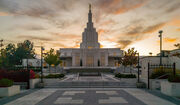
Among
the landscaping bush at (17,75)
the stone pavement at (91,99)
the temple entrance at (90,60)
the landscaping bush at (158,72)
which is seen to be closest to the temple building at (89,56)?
the temple entrance at (90,60)

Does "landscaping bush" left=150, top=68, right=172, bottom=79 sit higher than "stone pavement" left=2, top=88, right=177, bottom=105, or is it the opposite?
"landscaping bush" left=150, top=68, right=172, bottom=79

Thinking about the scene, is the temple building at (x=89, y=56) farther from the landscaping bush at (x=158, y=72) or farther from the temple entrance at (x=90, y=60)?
the landscaping bush at (x=158, y=72)

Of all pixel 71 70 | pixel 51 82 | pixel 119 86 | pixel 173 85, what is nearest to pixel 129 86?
pixel 119 86

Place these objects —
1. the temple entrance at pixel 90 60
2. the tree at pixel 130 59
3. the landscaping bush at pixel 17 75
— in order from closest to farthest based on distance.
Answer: the landscaping bush at pixel 17 75, the tree at pixel 130 59, the temple entrance at pixel 90 60

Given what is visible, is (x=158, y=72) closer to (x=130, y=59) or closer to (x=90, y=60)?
(x=130, y=59)

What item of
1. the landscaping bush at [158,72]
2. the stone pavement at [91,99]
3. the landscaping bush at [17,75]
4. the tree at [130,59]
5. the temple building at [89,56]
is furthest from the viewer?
the temple building at [89,56]

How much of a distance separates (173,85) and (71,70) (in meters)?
32.7

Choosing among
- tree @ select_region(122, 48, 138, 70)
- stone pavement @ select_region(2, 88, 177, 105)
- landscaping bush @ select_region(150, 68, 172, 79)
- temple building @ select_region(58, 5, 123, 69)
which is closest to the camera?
stone pavement @ select_region(2, 88, 177, 105)

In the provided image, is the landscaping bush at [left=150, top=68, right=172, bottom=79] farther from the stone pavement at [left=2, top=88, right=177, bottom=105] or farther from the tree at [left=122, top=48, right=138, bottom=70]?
the tree at [left=122, top=48, right=138, bottom=70]

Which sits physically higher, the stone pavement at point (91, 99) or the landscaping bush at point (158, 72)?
the landscaping bush at point (158, 72)

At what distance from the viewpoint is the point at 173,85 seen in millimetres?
10672

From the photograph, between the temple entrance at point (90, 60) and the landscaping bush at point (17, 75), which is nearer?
the landscaping bush at point (17, 75)

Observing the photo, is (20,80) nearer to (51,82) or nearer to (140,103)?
(51,82)

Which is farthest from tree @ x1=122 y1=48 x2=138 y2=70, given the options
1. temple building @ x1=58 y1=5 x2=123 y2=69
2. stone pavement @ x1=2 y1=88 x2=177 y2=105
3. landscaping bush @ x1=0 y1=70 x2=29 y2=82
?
temple building @ x1=58 y1=5 x2=123 y2=69
